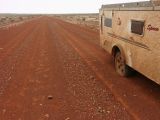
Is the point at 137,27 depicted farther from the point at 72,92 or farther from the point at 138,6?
the point at 72,92

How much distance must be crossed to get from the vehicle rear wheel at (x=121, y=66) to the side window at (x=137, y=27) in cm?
134

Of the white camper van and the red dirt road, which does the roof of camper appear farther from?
the red dirt road

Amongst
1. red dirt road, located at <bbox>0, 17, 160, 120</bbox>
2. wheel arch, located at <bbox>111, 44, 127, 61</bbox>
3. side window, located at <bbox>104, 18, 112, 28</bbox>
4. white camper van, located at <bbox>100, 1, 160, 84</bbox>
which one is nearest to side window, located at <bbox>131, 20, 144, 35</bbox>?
white camper van, located at <bbox>100, 1, 160, 84</bbox>

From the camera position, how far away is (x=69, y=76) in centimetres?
962

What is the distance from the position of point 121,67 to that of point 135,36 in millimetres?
1917

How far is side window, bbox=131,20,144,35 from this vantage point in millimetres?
7469

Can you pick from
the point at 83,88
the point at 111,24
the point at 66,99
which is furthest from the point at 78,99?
the point at 111,24

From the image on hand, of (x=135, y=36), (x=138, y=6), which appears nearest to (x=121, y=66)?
(x=135, y=36)

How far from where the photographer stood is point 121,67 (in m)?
9.54

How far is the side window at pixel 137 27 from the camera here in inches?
294

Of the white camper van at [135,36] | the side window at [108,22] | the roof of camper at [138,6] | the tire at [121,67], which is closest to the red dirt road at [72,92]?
the tire at [121,67]

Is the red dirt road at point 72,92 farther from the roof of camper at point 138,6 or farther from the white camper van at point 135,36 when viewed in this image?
the roof of camper at point 138,6

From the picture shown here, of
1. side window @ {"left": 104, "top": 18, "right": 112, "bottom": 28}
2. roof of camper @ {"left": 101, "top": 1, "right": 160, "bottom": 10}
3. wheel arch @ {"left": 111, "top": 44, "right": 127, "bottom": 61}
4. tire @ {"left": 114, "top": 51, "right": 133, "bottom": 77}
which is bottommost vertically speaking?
tire @ {"left": 114, "top": 51, "right": 133, "bottom": 77}

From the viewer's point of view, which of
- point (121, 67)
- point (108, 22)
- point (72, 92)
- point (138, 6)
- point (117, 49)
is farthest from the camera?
point (108, 22)
